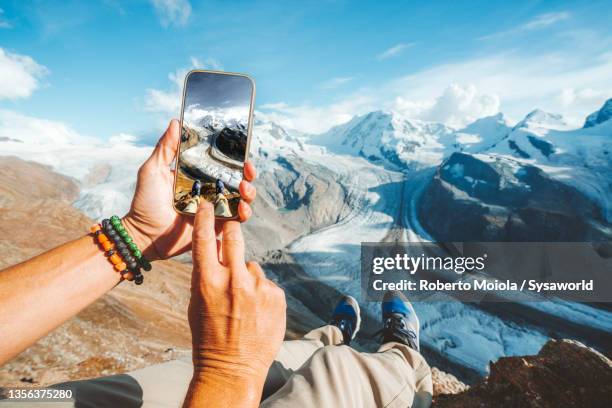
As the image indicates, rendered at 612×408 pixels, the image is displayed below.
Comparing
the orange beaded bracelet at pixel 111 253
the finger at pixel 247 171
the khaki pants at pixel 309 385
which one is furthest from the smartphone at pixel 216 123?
the khaki pants at pixel 309 385

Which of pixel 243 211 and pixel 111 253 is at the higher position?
pixel 243 211

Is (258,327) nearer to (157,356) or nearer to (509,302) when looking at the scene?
(157,356)

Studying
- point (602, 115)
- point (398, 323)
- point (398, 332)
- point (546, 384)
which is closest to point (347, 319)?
point (398, 323)

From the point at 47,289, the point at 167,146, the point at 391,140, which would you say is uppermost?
the point at 391,140

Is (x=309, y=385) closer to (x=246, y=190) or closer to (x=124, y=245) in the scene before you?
(x=246, y=190)

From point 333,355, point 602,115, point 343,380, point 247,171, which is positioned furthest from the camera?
point 602,115

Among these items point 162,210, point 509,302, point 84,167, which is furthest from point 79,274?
point 84,167
